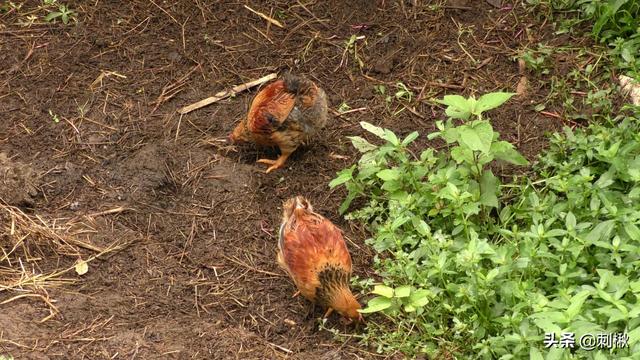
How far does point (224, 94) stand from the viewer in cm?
657

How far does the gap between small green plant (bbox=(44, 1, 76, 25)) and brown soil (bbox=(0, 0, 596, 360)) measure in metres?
0.07

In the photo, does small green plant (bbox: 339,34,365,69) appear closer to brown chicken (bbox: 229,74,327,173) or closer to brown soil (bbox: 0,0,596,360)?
brown soil (bbox: 0,0,596,360)

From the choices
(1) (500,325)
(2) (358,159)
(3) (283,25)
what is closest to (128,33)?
(3) (283,25)

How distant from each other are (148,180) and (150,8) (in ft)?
7.25

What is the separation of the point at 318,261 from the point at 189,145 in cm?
183

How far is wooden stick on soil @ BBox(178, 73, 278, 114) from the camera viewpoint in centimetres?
645

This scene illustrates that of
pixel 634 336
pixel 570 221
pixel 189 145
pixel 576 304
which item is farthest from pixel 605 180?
pixel 189 145

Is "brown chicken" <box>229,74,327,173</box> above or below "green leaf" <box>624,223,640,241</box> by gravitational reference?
below

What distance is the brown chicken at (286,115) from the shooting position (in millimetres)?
5840

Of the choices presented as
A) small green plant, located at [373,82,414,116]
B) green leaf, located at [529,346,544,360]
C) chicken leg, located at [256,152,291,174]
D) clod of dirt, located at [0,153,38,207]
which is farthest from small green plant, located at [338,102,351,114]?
green leaf, located at [529,346,544,360]

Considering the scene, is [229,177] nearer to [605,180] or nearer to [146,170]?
[146,170]

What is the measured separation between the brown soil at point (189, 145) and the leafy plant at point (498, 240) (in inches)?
12.4

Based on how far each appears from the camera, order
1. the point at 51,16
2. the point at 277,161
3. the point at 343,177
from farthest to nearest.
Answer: the point at 51,16
the point at 277,161
the point at 343,177

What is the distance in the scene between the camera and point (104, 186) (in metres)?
5.76
